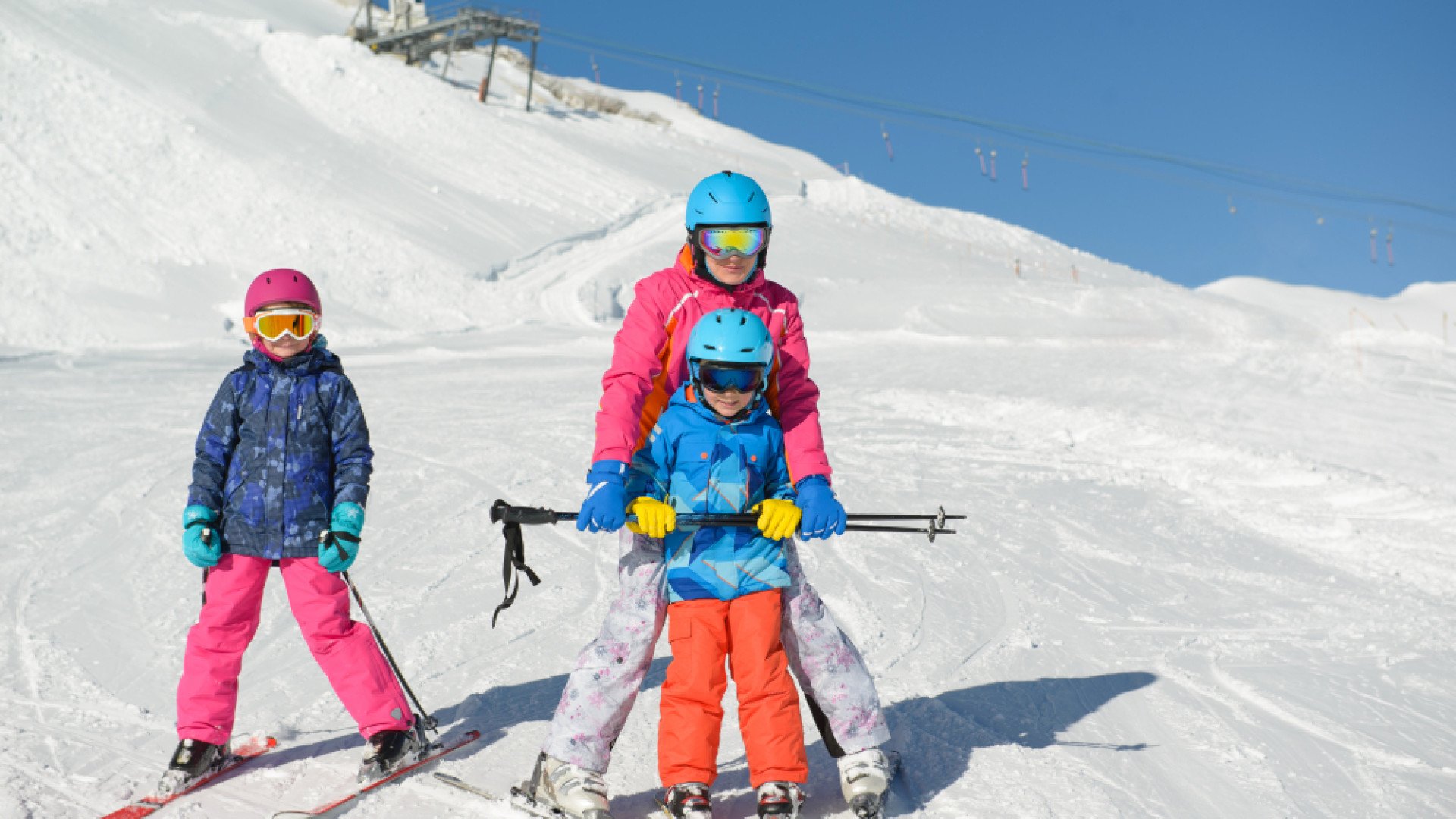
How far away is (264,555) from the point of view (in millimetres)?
3717

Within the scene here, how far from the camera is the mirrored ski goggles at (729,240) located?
3.82 m

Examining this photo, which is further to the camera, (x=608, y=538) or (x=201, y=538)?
(x=608, y=538)

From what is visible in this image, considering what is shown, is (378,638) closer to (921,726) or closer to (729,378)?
(729,378)

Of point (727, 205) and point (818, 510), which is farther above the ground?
point (727, 205)

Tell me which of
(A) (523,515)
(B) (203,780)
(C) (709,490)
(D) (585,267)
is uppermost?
(D) (585,267)

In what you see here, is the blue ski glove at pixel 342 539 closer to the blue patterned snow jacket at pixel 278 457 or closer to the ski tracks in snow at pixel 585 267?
the blue patterned snow jacket at pixel 278 457

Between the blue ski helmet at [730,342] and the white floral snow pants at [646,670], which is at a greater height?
the blue ski helmet at [730,342]

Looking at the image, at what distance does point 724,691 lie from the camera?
346cm

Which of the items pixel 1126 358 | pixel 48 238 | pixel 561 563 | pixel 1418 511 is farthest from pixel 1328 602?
pixel 48 238

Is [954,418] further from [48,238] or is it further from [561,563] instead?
[48,238]

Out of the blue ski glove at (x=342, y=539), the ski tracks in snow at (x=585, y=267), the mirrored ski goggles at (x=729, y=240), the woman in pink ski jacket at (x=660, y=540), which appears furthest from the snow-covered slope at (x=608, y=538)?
the mirrored ski goggles at (x=729, y=240)

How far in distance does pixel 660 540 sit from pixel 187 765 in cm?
162

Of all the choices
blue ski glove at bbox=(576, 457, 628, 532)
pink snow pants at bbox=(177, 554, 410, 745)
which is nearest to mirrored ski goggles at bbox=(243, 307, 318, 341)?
pink snow pants at bbox=(177, 554, 410, 745)

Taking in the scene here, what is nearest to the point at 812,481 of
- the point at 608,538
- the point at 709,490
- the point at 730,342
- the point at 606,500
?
the point at 709,490
